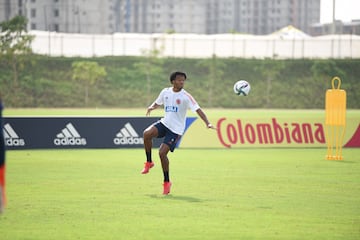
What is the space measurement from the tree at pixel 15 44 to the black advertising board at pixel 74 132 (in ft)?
139

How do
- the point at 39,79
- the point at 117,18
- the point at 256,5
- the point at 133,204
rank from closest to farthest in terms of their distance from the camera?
the point at 133,204 → the point at 39,79 → the point at 117,18 → the point at 256,5

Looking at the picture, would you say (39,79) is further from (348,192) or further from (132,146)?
(348,192)

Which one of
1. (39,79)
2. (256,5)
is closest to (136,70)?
(39,79)

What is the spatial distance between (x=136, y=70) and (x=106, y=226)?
6268 cm

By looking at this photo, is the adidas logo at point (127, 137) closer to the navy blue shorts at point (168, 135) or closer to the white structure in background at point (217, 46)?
the navy blue shorts at point (168, 135)

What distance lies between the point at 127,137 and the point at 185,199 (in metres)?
13.0

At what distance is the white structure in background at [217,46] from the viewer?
255 feet

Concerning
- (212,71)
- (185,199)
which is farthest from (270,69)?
(185,199)

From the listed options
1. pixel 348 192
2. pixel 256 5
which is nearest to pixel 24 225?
pixel 348 192

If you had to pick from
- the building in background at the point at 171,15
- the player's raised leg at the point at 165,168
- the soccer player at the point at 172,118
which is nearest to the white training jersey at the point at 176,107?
the soccer player at the point at 172,118

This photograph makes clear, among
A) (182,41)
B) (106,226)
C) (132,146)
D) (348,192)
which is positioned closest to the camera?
(106,226)

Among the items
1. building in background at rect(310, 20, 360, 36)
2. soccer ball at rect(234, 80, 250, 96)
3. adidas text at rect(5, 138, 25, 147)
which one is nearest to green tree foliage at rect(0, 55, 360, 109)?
building in background at rect(310, 20, 360, 36)

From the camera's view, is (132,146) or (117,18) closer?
(132,146)

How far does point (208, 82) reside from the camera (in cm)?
7312
